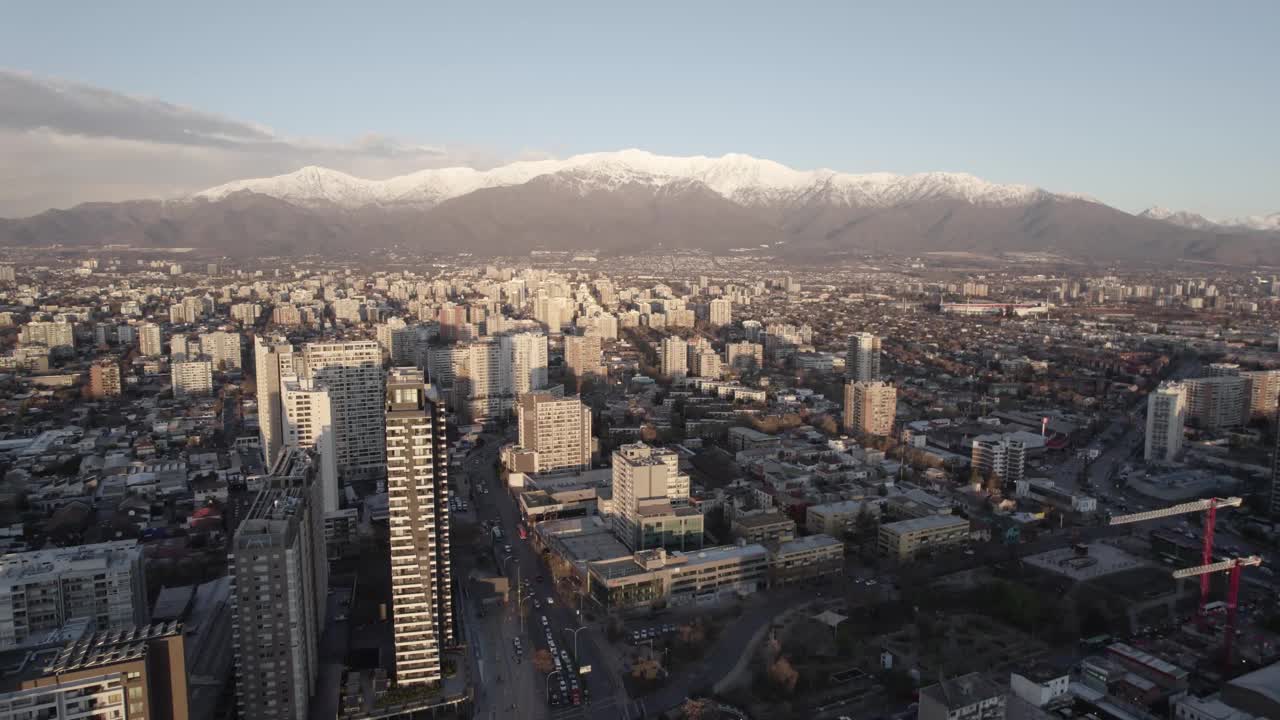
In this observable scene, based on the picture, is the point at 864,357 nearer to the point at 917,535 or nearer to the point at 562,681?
the point at 917,535

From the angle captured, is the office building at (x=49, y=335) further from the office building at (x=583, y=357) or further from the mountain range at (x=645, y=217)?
the mountain range at (x=645, y=217)

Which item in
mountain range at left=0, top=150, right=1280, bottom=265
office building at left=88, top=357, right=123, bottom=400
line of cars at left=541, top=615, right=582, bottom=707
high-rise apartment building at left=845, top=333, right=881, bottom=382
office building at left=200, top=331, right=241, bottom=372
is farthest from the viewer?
mountain range at left=0, top=150, right=1280, bottom=265

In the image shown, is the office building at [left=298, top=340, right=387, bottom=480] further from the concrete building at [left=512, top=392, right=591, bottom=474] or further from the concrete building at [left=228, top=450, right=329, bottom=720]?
the concrete building at [left=228, top=450, right=329, bottom=720]

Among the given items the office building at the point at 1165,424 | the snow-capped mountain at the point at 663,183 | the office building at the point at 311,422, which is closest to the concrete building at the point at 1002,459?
the office building at the point at 1165,424

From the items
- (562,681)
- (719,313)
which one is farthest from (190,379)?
(719,313)

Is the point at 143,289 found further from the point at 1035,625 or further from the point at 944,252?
the point at 944,252

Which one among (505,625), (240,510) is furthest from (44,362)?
(505,625)

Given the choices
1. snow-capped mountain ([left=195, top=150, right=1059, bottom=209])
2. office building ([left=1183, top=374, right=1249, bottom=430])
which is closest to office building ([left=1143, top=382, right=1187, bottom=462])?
office building ([left=1183, top=374, right=1249, bottom=430])
